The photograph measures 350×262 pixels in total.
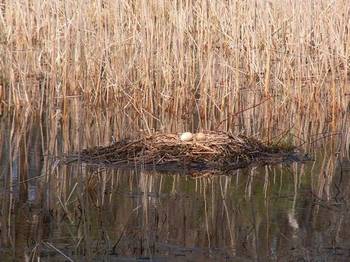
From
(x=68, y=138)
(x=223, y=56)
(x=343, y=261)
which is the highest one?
(x=223, y=56)

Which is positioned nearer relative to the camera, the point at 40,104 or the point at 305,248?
the point at 305,248

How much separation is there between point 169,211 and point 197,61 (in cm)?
313

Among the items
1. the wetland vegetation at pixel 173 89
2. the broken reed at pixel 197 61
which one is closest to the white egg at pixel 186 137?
the wetland vegetation at pixel 173 89

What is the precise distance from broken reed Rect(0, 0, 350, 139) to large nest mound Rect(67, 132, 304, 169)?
1.13 m

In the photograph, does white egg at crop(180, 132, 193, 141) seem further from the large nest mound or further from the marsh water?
the marsh water

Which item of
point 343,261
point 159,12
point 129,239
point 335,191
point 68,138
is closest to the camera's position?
point 343,261

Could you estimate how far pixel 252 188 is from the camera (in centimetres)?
492

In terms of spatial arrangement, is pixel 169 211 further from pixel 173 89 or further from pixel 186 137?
pixel 173 89

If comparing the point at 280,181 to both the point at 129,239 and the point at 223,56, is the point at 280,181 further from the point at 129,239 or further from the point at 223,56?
the point at 223,56

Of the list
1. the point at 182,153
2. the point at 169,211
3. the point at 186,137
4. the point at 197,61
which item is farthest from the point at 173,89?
the point at 169,211

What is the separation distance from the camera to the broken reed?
7.08 m

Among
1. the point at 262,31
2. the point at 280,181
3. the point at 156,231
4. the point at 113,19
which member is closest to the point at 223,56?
the point at 262,31

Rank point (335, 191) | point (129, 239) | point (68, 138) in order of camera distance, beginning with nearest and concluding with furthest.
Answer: point (129, 239) → point (335, 191) → point (68, 138)

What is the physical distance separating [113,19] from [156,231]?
150 inches
